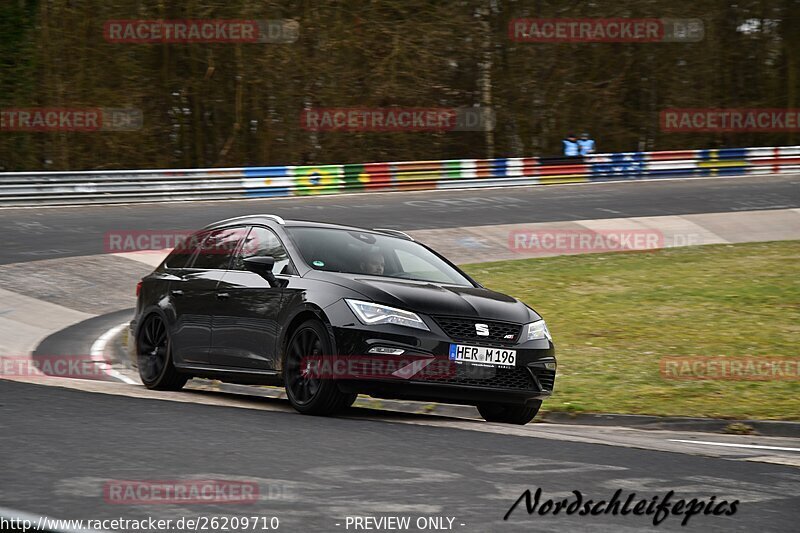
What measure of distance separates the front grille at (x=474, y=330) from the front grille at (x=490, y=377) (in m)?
0.21

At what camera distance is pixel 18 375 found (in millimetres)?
11336

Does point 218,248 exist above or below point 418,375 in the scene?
above

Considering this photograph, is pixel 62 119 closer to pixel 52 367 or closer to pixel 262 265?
pixel 52 367

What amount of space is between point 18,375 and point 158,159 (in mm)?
29836

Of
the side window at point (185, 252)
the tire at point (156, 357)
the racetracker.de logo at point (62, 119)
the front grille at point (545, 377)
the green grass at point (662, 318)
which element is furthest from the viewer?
the racetracker.de logo at point (62, 119)

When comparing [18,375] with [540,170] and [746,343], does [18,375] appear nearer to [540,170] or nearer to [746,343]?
[746,343]

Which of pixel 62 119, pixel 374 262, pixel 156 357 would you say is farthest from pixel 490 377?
pixel 62 119

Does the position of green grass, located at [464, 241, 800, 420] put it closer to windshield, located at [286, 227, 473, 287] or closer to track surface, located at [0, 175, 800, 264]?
windshield, located at [286, 227, 473, 287]

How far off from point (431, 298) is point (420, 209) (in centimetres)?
2110

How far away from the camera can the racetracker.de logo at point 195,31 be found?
131 ft

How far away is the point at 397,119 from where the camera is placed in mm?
43531

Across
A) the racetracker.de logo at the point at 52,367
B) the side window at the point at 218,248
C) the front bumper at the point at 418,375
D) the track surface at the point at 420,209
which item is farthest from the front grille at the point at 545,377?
the track surface at the point at 420,209

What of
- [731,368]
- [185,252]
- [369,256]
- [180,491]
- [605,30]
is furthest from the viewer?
[605,30]

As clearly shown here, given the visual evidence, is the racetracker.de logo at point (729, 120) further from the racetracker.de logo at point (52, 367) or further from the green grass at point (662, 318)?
the racetracker.de logo at point (52, 367)
